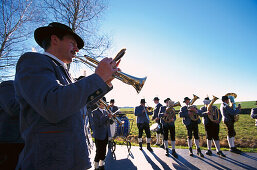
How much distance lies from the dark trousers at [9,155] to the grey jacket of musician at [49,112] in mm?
1417

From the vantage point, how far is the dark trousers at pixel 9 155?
2127 mm

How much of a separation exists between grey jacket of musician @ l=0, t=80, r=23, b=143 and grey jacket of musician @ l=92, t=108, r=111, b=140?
2943mm

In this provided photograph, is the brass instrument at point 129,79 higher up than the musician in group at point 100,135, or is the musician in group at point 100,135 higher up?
the brass instrument at point 129,79

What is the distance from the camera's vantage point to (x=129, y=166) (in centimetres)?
590

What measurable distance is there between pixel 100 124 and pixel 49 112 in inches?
170

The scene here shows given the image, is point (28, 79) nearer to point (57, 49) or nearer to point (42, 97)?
point (42, 97)

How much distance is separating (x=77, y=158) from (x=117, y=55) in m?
1.19

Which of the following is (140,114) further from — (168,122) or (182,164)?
(182,164)

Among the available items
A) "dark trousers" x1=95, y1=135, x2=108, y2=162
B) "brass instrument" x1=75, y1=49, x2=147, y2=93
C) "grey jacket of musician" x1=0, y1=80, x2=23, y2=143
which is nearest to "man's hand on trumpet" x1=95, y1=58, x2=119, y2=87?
"brass instrument" x1=75, y1=49, x2=147, y2=93

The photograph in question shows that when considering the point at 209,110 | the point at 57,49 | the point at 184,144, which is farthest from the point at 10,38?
the point at 184,144

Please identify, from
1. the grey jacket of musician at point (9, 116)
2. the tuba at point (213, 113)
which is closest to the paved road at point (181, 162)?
the tuba at point (213, 113)

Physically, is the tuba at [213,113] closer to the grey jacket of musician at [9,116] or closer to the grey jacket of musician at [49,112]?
the grey jacket of musician at [49,112]

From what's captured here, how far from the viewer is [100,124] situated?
17.0 ft

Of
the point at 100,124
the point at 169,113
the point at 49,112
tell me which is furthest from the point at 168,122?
the point at 49,112
